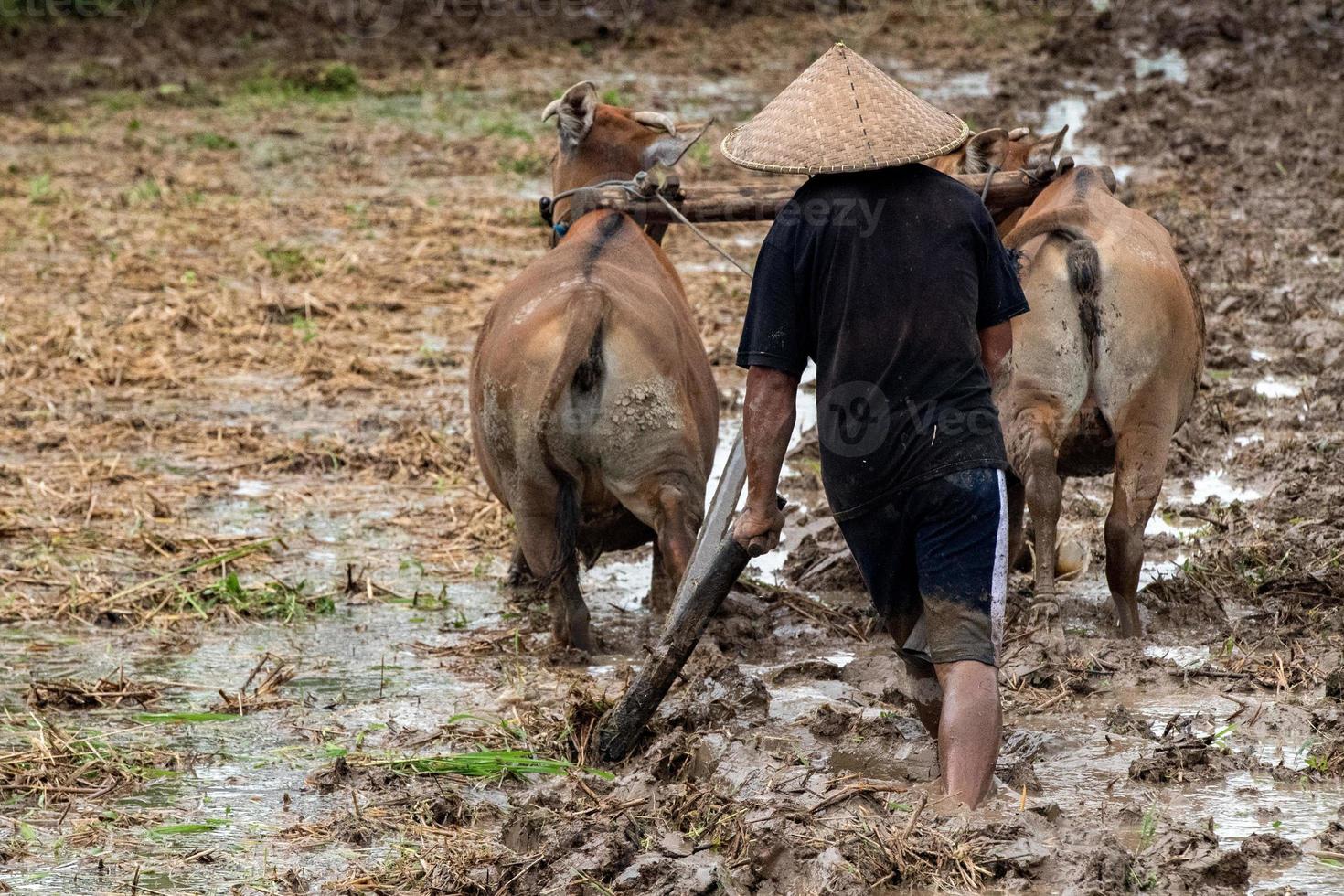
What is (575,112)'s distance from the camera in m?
7.50

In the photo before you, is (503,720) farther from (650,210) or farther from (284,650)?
(650,210)

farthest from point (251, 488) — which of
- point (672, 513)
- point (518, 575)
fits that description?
point (672, 513)

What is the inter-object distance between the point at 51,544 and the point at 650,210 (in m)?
3.20

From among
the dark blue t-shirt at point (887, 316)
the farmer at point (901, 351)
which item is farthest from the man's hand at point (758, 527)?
the dark blue t-shirt at point (887, 316)

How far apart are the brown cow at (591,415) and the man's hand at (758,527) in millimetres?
1247

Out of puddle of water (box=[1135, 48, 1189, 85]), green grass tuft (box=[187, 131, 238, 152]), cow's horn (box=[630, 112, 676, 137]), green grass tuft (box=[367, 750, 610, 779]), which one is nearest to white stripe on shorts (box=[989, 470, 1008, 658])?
green grass tuft (box=[367, 750, 610, 779])

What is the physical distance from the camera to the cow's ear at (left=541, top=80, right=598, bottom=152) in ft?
24.2

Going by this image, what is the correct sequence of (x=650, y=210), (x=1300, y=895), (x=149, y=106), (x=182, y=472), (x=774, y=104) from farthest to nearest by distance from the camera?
(x=149, y=106)
(x=182, y=472)
(x=650, y=210)
(x=774, y=104)
(x=1300, y=895)

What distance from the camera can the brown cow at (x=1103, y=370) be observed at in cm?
638

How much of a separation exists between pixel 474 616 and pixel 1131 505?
8.94 ft

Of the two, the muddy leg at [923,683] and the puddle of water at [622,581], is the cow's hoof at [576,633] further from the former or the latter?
the muddy leg at [923,683]

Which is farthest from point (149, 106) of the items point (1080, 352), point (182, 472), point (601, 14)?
point (1080, 352)

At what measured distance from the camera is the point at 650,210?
718cm

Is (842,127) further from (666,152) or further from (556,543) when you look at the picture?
(666,152)
